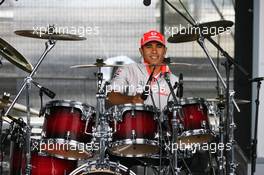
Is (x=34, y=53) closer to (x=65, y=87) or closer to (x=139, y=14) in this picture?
(x=65, y=87)

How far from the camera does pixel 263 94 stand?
6.62 meters

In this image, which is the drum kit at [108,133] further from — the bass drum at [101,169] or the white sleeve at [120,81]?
the white sleeve at [120,81]

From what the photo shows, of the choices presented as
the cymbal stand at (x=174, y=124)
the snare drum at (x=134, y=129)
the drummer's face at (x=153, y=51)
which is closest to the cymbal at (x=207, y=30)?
the drummer's face at (x=153, y=51)

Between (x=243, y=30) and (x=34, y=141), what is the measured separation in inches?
103

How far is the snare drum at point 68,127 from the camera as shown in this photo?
5230 mm

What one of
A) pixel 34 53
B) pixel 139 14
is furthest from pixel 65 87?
pixel 139 14

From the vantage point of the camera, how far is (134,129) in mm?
5207

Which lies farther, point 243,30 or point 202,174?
point 243,30

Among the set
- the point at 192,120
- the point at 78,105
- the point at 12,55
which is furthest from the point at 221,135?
the point at 12,55

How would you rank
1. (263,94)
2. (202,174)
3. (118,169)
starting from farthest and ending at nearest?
(263,94)
(202,174)
(118,169)

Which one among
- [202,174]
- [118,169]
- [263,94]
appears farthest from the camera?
[263,94]

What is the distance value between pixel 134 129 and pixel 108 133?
206 mm

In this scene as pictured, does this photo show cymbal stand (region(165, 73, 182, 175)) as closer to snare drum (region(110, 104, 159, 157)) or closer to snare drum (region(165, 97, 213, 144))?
snare drum (region(165, 97, 213, 144))

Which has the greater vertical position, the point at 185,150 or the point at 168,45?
the point at 168,45
